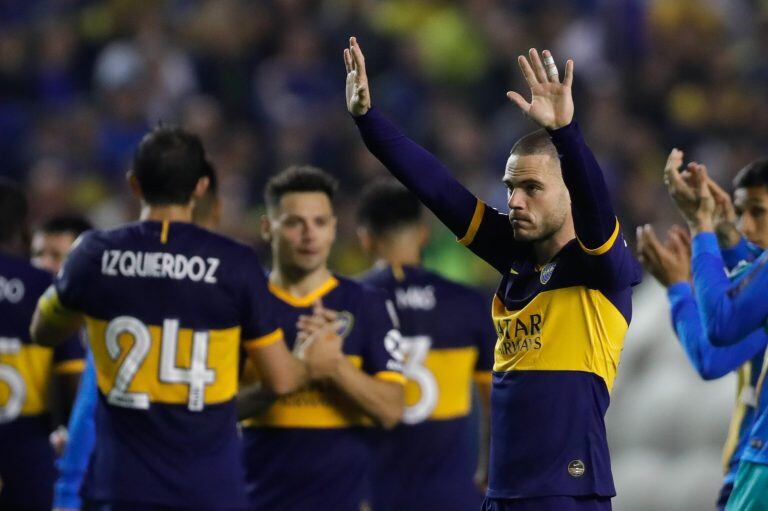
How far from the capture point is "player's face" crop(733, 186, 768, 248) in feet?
17.5

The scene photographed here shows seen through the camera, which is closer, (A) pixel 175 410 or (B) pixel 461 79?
(A) pixel 175 410

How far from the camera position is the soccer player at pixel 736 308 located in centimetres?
450

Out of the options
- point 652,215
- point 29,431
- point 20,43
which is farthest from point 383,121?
point 20,43

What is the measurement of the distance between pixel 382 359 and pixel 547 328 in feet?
5.36

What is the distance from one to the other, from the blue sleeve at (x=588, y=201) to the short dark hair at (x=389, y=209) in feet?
9.55

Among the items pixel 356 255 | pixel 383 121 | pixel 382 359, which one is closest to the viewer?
pixel 383 121

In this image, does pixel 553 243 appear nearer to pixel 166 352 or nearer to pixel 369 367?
pixel 166 352

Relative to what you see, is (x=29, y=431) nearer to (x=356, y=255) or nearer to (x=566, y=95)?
(x=566, y=95)

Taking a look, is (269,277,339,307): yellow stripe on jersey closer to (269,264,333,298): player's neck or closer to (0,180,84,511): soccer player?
(269,264,333,298): player's neck

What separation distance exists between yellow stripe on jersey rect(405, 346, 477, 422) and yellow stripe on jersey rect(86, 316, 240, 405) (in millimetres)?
1893

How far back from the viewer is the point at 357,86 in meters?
4.59

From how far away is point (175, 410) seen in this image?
15.9 feet

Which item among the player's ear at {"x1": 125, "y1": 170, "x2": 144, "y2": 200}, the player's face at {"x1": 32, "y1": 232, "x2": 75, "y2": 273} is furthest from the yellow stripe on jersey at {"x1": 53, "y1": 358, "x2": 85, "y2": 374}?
the player's ear at {"x1": 125, "y1": 170, "x2": 144, "y2": 200}

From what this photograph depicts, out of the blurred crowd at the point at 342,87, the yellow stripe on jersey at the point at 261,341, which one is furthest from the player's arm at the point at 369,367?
the blurred crowd at the point at 342,87
